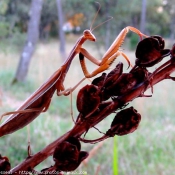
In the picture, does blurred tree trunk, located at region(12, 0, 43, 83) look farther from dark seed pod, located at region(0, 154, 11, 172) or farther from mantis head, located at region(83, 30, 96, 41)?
dark seed pod, located at region(0, 154, 11, 172)

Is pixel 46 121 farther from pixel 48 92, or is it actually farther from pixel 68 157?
pixel 68 157

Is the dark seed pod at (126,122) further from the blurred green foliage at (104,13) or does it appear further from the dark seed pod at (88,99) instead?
the blurred green foliage at (104,13)

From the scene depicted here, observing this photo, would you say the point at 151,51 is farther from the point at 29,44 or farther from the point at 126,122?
the point at 29,44

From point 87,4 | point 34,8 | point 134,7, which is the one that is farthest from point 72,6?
point 34,8

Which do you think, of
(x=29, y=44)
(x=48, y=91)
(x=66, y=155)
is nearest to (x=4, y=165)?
(x=66, y=155)

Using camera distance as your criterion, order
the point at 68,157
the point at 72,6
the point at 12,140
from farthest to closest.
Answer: the point at 72,6 → the point at 12,140 → the point at 68,157

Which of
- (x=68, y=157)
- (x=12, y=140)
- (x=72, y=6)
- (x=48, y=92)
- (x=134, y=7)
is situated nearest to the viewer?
(x=68, y=157)

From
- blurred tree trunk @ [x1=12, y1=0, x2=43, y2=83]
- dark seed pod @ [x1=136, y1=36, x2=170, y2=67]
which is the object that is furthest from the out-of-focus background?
dark seed pod @ [x1=136, y1=36, x2=170, y2=67]
